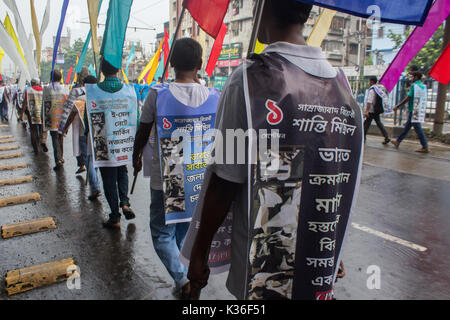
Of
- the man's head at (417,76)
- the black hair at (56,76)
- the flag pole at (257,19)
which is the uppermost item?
the man's head at (417,76)

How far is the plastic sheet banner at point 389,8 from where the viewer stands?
1.42 meters

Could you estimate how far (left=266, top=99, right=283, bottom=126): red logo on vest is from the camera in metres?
1.20

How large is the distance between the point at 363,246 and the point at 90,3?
3.81 metres

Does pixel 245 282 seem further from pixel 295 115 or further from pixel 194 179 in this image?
pixel 194 179

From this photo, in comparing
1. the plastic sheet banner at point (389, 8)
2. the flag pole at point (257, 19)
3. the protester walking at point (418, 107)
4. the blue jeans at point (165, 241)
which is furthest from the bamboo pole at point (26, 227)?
the protester walking at point (418, 107)

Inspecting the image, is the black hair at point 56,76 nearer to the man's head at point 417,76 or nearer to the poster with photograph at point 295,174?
the poster with photograph at point 295,174

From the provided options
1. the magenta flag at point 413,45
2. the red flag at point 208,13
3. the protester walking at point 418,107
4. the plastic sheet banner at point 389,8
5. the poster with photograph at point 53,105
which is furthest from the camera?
the protester walking at point 418,107

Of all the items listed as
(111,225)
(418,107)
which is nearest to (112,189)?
(111,225)

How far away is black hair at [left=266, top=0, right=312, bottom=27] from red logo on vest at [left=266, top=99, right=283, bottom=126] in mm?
350

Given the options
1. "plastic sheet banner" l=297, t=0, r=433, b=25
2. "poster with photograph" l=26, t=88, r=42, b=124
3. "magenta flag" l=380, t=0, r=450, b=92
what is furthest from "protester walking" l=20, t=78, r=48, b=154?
"plastic sheet banner" l=297, t=0, r=433, b=25

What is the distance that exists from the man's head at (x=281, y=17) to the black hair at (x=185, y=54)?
1348 millimetres

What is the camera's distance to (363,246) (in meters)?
3.65

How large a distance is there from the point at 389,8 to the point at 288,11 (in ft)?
1.42

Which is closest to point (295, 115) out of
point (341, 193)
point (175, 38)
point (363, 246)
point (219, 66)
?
point (341, 193)
